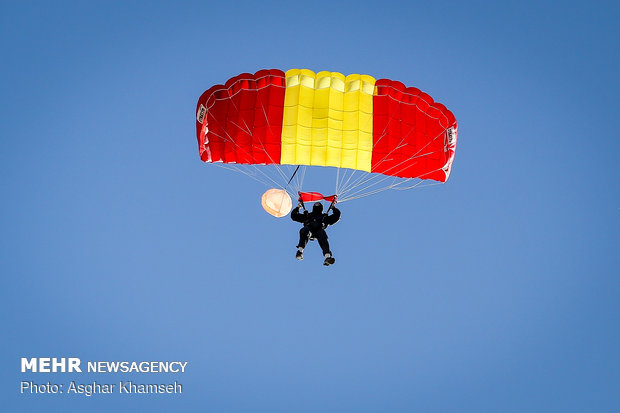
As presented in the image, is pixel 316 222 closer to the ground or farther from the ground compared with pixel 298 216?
closer to the ground

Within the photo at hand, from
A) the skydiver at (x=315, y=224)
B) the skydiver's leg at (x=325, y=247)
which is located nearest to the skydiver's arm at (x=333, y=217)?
the skydiver at (x=315, y=224)

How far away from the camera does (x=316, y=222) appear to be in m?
19.0

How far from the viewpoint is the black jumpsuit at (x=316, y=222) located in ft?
62.1

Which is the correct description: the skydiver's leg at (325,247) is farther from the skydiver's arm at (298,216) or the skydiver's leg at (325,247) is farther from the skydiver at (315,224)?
the skydiver's arm at (298,216)

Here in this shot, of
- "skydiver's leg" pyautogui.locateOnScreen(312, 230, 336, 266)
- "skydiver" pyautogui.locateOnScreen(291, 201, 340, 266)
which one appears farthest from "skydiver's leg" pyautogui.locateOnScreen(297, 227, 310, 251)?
"skydiver's leg" pyautogui.locateOnScreen(312, 230, 336, 266)

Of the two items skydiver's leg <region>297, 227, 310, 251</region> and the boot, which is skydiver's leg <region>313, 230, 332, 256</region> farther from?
skydiver's leg <region>297, 227, 310, 251</region>

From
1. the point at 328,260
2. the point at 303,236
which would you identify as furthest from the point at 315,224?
the point at 328,260

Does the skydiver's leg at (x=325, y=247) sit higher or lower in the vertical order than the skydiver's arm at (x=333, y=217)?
lower

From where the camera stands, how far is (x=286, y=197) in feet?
63.5

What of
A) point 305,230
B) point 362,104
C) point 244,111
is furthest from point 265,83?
point 305,230

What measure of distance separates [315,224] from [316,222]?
5 cm

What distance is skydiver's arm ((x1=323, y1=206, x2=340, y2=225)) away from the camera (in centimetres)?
1922

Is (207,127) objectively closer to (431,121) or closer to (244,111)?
(244,111)

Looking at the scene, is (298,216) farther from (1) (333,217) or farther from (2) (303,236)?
(1) (333,217)
